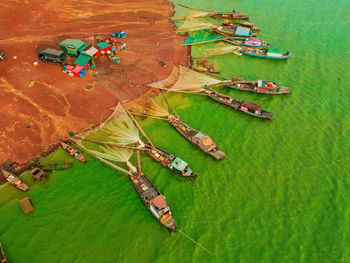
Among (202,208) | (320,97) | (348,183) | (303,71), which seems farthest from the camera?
(303,71)

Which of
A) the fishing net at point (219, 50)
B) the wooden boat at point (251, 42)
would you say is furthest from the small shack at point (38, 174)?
the wooden boat at point (251, 42)

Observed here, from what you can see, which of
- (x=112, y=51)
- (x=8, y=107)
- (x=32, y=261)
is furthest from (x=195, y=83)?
(x=32, y=261)

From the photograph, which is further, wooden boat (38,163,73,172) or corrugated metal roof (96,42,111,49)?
corrugated metal roof (96,42,111,49)

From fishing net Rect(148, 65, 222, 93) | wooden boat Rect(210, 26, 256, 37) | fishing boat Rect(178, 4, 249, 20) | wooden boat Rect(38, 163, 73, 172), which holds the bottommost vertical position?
A: wooden boat Rect(38, 163, 73, 172)

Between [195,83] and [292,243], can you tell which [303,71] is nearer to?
[195,83]

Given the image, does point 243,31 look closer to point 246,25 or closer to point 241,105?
point 246,25

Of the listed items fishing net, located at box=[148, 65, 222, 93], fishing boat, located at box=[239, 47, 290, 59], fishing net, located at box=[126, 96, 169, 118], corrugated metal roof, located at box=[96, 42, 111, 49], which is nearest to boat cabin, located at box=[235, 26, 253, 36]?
fishing boat, located at box=[239, 47, 290, 59]

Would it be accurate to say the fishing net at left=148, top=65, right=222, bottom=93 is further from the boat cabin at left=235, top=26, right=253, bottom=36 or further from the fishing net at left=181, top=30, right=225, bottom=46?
the boat cabin at left=235, top=26, right=253, bottom=36

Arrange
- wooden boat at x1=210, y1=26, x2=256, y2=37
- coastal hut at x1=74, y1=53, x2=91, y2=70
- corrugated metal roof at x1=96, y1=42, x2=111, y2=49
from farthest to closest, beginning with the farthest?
wooden boat at x1=210, y1=26, x2=256, y2=37 < corrugated metal roof at x1=96, y1=42, x2=111, y2=49 < coastal hut at x1=74, y1=53, x2=91, y2=70
